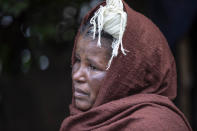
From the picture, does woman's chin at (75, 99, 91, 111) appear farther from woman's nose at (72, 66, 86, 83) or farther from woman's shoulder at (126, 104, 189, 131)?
woman's shoulder at (126, 104, 189, 131)

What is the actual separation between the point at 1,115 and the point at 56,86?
3.01 ft

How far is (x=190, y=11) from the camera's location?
11.2 ft

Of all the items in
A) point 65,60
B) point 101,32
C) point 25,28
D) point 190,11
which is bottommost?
point 65,60

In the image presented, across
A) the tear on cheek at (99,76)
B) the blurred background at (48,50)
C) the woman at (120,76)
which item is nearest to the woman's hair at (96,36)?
the woman at (120,76)

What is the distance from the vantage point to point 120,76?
192 centimetres

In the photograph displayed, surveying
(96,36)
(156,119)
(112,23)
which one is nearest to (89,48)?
(96,36)

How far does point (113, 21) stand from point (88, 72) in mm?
341

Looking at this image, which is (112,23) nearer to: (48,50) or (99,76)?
(99,76)

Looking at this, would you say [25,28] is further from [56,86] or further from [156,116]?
[156,116]

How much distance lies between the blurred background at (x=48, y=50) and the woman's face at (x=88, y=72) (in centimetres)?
122

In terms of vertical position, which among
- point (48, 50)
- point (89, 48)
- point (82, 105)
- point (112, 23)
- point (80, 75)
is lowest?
point (48, 50)

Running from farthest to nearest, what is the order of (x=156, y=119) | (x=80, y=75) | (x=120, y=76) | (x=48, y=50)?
(x=48, y=50) → (x=80, y=75) → (x=120, y=76) → (x=156, y=119)

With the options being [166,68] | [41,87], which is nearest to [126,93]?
[166,68]

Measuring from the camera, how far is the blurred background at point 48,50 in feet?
11.1
